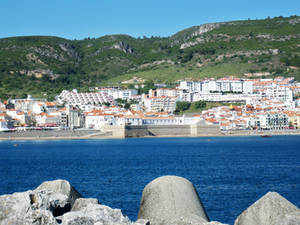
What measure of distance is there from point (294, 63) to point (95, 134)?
79298 millimetres

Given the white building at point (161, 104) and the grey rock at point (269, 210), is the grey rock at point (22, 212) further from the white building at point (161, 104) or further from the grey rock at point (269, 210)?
the white building at point (161, 104)

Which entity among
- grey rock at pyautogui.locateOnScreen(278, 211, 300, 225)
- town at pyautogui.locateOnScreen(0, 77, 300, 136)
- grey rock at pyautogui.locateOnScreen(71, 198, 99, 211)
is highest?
town at pyautogui.locateOnScreen(0, 77, 300, 136)

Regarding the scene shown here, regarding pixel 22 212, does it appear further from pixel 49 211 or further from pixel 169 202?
pixel 169 202

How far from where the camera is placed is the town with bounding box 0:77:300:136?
110938 millimetres

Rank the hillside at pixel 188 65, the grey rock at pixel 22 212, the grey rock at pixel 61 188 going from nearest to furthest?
1. the grey rock at pixel 22 212
2. the grey rock at pixel 61 188
3. the hillside at pixel 188 65

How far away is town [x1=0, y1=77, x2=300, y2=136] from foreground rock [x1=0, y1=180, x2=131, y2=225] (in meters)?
92.8

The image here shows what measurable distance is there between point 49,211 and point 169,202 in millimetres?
2156

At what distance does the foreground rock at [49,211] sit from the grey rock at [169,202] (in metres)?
0.81

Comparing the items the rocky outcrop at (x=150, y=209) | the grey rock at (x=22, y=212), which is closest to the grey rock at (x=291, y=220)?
the rocky outcrop at (x=150, y=209)

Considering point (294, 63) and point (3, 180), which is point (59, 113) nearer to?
point (294, 63)

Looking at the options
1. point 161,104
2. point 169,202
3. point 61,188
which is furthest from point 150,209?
point 161,104

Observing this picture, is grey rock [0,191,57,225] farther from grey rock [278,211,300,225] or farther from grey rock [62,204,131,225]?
grey rock [278,211,300,225]

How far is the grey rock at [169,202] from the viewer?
10250 mm

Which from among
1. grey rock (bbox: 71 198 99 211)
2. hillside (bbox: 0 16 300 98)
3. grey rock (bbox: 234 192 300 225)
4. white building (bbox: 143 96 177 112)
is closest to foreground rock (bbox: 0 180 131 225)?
grey rock (bbox: 71 198 99 211)
